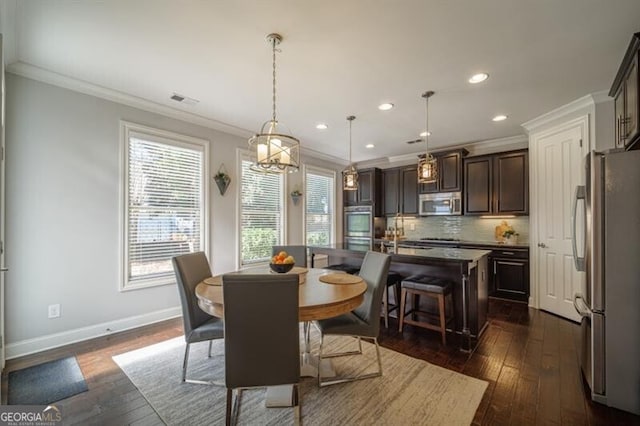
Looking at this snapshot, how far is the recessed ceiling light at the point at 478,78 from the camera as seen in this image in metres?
2.71

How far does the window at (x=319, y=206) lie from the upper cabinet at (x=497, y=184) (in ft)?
8.97

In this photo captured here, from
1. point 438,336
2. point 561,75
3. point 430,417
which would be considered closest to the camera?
point 430,417

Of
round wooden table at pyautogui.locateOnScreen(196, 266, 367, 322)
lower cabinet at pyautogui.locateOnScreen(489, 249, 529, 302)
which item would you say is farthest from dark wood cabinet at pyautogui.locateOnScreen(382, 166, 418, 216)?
round wooden table at pyautogui.locateOnScreen(196, 266, 367, 322)

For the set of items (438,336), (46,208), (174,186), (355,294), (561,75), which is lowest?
(438,336)

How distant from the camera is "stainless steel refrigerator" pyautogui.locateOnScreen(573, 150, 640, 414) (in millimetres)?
1866

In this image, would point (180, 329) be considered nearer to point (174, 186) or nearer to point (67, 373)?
point (67, 373)

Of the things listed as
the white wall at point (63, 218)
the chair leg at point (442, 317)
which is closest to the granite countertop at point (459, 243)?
the chair leg at point (442, 317)

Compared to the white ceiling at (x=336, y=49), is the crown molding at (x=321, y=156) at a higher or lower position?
lower

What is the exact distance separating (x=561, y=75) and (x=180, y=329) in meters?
4.93

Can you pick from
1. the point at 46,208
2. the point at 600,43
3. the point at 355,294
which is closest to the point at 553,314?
the point at 600,43

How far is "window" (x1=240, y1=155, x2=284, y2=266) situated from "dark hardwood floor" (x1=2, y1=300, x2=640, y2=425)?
→ 154 cm

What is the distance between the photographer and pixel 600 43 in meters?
2.24

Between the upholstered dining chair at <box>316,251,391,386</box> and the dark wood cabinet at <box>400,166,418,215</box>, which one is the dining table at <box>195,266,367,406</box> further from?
the dark wood cabinet at <box>400,166,418,215</box>

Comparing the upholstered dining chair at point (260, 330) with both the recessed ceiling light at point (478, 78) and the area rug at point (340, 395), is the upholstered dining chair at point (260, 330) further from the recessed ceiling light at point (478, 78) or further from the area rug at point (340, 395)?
the recessed ceiling light at point (478, 78)
